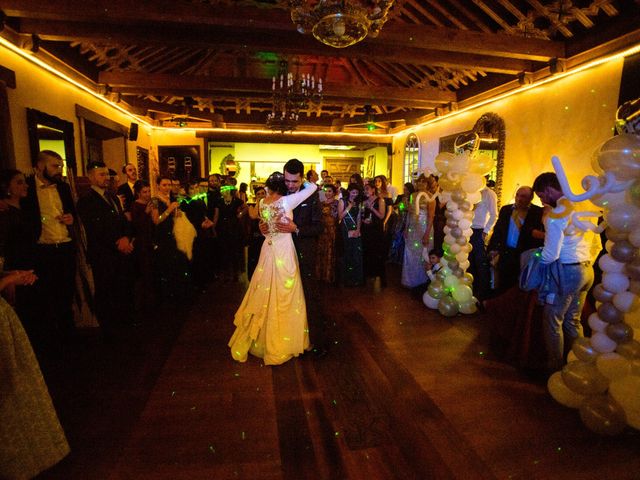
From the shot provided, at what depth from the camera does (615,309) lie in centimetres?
217

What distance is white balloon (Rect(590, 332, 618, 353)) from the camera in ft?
7.25

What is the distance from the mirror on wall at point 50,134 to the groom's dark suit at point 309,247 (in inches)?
158

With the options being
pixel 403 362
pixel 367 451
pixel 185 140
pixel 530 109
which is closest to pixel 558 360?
pixel 403 362

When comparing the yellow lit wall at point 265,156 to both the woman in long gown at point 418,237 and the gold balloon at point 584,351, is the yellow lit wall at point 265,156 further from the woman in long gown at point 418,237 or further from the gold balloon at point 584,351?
the gold balloon at point 584,351

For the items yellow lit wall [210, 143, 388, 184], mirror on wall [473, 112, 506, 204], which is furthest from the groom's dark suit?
yellow lit wall [210, 143, 388, 184]

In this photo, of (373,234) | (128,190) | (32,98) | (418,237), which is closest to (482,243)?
(418,237)

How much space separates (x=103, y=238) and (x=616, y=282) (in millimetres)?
4058

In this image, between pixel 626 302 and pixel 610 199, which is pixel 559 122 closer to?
pixel 610 199

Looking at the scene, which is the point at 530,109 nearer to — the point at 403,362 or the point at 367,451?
the point at 403,362

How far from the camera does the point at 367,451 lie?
2.04 meters

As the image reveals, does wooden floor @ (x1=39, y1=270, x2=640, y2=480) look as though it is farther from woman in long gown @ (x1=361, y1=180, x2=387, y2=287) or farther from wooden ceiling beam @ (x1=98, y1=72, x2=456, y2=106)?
wooden ceiling beam @ (x1=98, y1=72, x2=456, y2=106)

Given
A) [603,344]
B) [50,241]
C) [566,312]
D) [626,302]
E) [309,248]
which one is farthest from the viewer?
[50,241]

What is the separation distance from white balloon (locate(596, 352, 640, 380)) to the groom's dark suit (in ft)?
6.44

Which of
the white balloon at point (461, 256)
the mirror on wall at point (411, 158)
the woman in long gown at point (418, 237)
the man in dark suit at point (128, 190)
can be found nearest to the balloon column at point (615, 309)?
the white balloon at point (461, 256)
